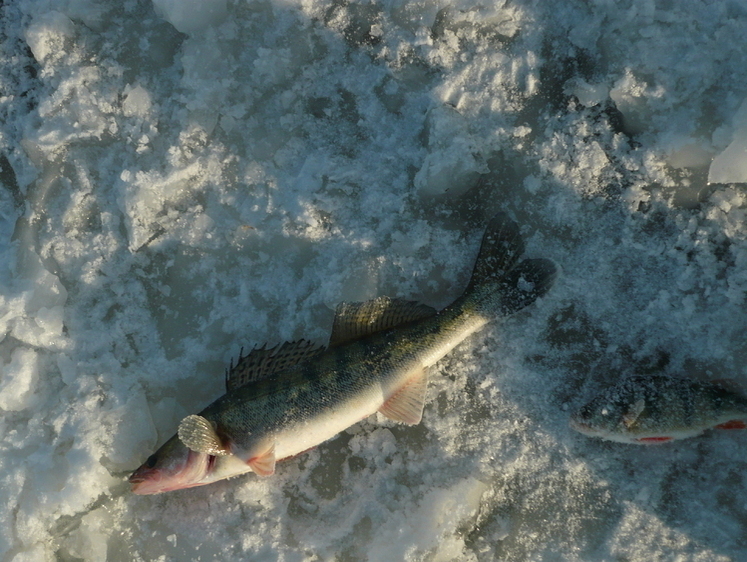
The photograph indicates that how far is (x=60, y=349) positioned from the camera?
3.37 meters

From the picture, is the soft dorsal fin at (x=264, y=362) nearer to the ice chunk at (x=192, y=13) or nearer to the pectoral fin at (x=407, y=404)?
the pectoral fin at (x=407, y=404)

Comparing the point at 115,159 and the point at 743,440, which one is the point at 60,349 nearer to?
the point at 115,159

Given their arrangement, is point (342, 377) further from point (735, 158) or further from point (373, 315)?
point (735, 158)

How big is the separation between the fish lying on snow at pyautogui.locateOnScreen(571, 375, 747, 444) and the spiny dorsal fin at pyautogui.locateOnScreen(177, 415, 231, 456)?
2.21m

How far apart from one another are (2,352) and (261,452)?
6.67 ft

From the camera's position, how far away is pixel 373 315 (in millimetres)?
3043

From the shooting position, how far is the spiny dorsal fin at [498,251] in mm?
3062

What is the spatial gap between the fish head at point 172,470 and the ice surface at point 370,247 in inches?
12.3

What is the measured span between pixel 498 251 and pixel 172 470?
241 cm

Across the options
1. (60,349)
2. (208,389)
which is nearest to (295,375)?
(208,389)

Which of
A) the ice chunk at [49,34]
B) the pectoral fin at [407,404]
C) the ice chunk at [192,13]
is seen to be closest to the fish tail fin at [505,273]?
the pectoral fin at [407,404]

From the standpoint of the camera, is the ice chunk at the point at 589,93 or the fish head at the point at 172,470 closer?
the fish head at the point at 172,470

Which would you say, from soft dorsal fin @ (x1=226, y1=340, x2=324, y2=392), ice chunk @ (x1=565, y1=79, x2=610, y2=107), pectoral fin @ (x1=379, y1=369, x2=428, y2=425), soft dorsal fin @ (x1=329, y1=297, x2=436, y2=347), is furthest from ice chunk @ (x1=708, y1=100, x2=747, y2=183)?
soft dorsal fin @ (x1=226, y1=340, x2=324, y2=392)

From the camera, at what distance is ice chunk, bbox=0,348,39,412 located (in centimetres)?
329
